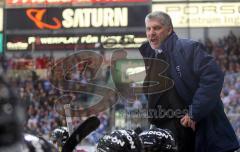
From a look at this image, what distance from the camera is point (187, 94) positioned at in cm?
203

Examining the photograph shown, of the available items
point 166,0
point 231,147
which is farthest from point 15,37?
point 231,147

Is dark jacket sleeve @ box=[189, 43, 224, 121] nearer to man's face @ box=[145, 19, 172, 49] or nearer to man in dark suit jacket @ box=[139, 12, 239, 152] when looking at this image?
man in dark suit jacket @ box=[139, 12, 239, 152]

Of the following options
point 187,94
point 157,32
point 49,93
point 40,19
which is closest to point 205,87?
point 187,94

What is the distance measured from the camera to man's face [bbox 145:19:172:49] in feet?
6.87

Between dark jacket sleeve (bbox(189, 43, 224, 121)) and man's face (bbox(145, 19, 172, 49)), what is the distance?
18cm

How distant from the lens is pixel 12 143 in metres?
0.52

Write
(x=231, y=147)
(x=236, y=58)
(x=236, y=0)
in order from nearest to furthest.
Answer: (x=231, y=147)
(x=236, y=0)
(x=236, y=58)

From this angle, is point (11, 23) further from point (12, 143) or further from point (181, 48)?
point (12, 143)

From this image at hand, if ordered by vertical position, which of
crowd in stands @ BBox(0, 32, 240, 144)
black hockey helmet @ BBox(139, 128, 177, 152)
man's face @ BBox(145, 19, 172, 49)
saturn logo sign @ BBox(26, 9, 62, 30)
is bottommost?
crowd in stands @ BBox(0, 32, 240, 144)

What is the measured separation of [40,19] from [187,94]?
209cm

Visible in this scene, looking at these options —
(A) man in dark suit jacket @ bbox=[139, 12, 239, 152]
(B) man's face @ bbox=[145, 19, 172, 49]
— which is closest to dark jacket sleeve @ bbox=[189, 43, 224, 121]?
(A) man in dark suit jacket @ bbox=[139, 12, 239, 152]

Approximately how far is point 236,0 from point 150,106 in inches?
73.9

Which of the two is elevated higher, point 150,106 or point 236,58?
point 150,106

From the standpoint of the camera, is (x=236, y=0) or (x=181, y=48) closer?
(x=181, y=48)
